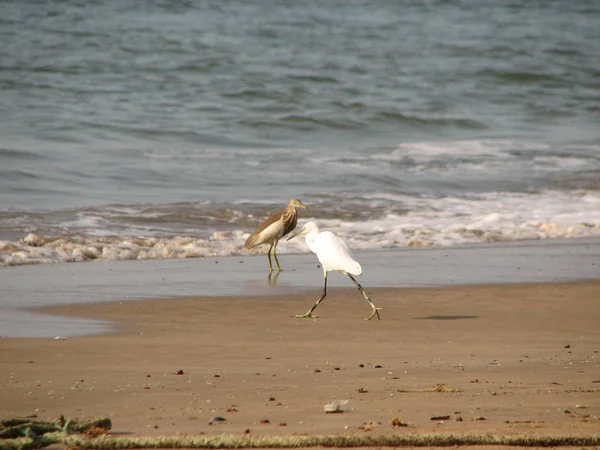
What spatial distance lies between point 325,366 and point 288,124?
1549cm

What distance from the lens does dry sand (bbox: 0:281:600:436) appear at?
4.38 metres

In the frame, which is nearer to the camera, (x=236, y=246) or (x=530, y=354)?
(x=530, y=354)

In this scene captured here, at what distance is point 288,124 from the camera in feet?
68.6

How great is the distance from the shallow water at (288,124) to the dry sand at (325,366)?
3547 mm

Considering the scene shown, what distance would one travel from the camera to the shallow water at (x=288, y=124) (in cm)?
1262

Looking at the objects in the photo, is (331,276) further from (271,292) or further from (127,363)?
(127,363)

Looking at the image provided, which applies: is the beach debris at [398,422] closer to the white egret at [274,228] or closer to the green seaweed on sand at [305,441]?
the green seaweed on sand at [305,441]

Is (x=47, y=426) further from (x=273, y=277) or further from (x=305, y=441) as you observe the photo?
(x=273, y=277)

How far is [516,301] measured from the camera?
8.17 meters

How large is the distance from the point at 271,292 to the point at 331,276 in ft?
3.33

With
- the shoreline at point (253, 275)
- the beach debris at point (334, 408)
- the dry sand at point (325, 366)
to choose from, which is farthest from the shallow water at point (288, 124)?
the beach debris at point (334, 408)

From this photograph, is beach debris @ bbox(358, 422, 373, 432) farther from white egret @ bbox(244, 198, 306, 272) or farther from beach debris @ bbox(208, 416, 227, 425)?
white egret @ bbox(244, 198, 306, 272)

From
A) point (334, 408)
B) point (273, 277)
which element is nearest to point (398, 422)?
point (334, 408)

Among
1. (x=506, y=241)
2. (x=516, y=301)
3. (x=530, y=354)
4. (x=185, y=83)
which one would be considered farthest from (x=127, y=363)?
(x=185, y=83)
